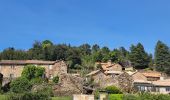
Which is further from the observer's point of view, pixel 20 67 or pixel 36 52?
pixel 36 52

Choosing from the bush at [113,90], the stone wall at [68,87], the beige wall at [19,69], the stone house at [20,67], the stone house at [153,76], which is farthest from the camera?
the stone house at [153,76]

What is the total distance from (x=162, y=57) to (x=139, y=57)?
729cm

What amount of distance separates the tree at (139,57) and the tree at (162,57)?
160 inches

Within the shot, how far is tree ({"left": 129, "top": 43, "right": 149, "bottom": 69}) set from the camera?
116 meters

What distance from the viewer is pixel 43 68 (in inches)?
3265

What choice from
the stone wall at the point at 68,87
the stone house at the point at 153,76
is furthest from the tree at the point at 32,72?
the stone house at the point at 153,76

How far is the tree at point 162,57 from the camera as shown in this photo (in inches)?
4323

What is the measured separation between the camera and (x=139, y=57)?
381 feet

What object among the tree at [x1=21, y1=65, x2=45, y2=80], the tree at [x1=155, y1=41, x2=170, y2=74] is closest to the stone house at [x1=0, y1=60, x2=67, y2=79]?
the tree at [x1=21, y1=65, x2=45, y2=80]

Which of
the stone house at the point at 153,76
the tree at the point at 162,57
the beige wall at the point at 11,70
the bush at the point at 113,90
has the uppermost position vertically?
the tree at the point at 162,57

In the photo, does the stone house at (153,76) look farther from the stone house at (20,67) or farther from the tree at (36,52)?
the tree at (36,52)

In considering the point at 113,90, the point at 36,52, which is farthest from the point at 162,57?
the point at 113,90

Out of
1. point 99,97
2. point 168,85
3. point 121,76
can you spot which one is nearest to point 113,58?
point 168,85

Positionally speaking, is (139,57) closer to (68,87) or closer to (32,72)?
(32,72)
